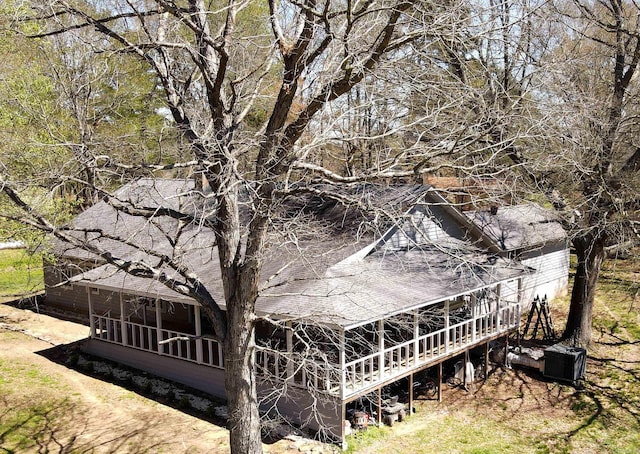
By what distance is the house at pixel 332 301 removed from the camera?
438 inches

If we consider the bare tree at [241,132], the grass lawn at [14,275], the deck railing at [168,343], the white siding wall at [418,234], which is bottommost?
the grass lawn at [14,275]

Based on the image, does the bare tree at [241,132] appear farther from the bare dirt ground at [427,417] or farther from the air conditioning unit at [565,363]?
the air conditioning unit at [565,363]

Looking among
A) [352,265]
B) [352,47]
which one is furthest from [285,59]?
[352,265]

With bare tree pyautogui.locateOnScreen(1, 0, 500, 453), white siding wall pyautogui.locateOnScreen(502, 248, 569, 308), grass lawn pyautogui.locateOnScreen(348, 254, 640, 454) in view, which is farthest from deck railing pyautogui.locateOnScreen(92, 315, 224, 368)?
white siding wall pyautogui.locateOnScreen(502, 248, 569, 308)

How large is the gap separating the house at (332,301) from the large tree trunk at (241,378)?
2.76ft

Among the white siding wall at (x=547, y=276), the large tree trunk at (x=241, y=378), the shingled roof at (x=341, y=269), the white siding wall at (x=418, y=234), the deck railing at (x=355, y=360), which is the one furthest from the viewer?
the white siding wall at (x=547, y=276)

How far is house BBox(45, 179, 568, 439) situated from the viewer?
11133mm

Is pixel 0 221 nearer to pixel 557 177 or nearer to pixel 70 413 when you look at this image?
pixel 70 413

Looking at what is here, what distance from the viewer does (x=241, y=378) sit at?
881 cm

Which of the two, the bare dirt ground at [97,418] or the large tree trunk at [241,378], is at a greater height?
the large tree trunk at [241,378]

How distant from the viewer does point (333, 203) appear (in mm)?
15477

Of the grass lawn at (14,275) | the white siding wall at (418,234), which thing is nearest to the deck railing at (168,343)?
the white siding wall at (418,234)

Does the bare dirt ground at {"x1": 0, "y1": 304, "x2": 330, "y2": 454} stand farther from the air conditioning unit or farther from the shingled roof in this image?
the air conditioning unit

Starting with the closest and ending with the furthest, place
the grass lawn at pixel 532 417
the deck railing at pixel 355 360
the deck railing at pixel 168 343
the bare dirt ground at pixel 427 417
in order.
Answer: the deck railing at pixel 355 360 < the bare dirt ground at pixel 427 417 < the grass lawn at pixel 532 417 < the deck railing at pixel 168 343
